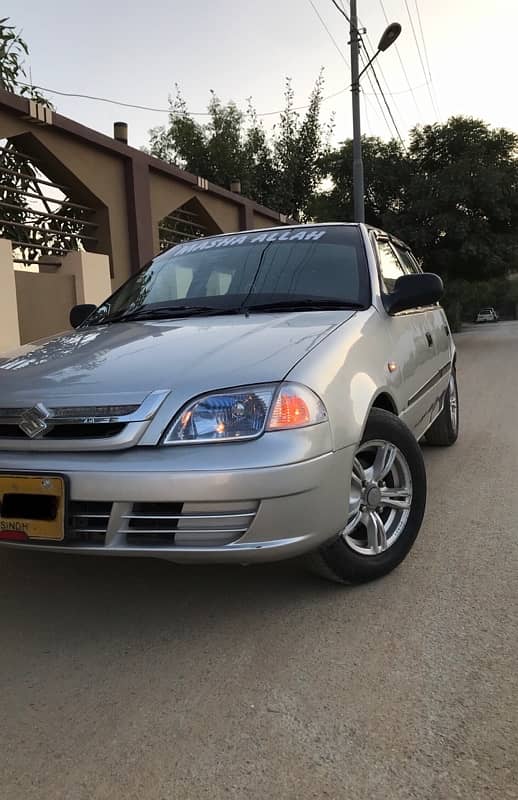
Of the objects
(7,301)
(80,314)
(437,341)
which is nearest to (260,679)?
(80,314)

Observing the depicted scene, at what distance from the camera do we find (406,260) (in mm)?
4961

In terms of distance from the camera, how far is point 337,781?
5.61ft

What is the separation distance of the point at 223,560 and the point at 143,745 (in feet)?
1.99

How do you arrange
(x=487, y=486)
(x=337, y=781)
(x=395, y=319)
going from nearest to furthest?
(x=337, y=781) < (x=395, y=319) < (x=487, y=486)

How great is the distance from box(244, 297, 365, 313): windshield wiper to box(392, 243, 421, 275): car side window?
4.74 feet

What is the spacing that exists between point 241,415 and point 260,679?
33.9 inches

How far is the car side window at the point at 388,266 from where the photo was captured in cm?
367

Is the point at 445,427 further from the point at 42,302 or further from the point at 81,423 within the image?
the point at 42,302

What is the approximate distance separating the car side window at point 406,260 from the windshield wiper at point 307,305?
1.45m

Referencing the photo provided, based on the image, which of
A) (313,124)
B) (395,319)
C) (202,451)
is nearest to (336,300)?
(395,319)

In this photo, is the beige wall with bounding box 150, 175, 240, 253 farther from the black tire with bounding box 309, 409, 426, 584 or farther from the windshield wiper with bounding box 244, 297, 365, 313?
the black tire with bounding box 309, 409, 426, 584

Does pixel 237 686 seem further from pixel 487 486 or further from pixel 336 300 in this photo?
pixel 487 486

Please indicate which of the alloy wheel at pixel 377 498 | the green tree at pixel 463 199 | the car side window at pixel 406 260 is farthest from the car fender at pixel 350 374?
the green tree at pixel 463 199

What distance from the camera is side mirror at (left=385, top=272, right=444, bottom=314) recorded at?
335 cm
